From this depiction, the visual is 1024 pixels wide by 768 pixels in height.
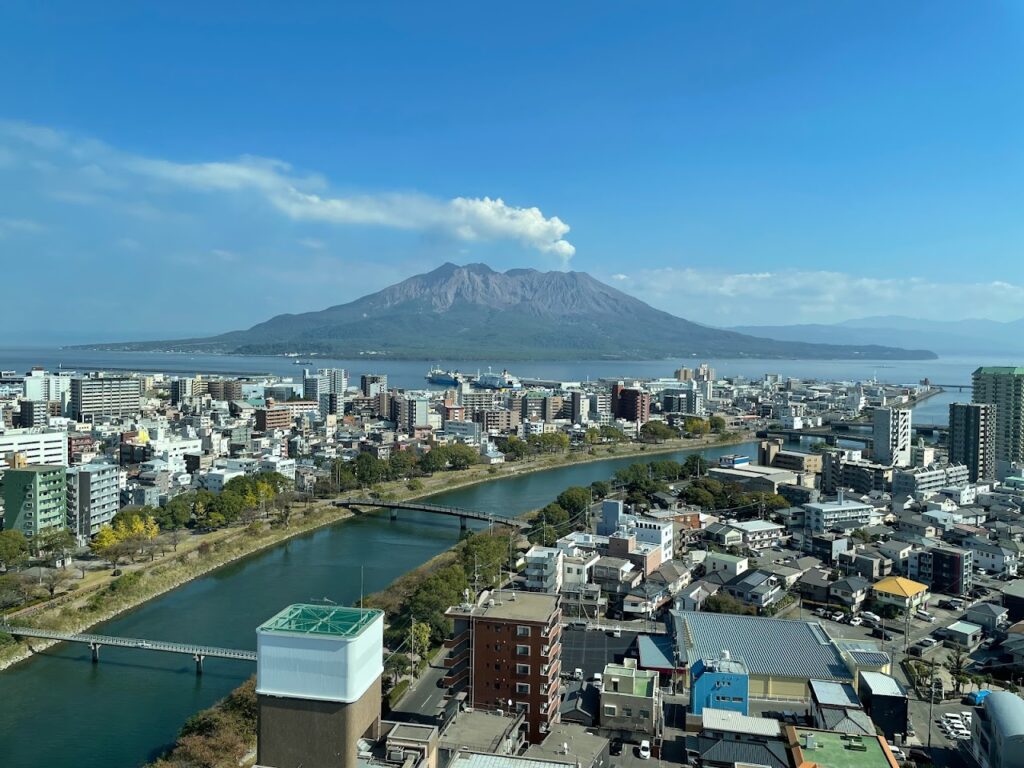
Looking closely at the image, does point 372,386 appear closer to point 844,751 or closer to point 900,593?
point 900,593

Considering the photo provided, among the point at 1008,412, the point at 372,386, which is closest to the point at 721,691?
the point at 1008,412

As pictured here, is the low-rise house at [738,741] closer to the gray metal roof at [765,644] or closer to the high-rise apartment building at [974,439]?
the gray metal roof at [765,644]

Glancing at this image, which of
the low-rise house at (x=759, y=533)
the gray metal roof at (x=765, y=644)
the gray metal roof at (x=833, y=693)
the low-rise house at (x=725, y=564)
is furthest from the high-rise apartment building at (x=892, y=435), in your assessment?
the gray metal roof at (x=833, y=693)

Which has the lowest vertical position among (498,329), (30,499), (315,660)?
(30,499)

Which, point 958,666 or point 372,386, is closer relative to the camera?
point 958,666

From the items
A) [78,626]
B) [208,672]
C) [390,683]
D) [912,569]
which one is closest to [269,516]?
[78,626]

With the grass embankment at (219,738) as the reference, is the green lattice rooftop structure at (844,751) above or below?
above
